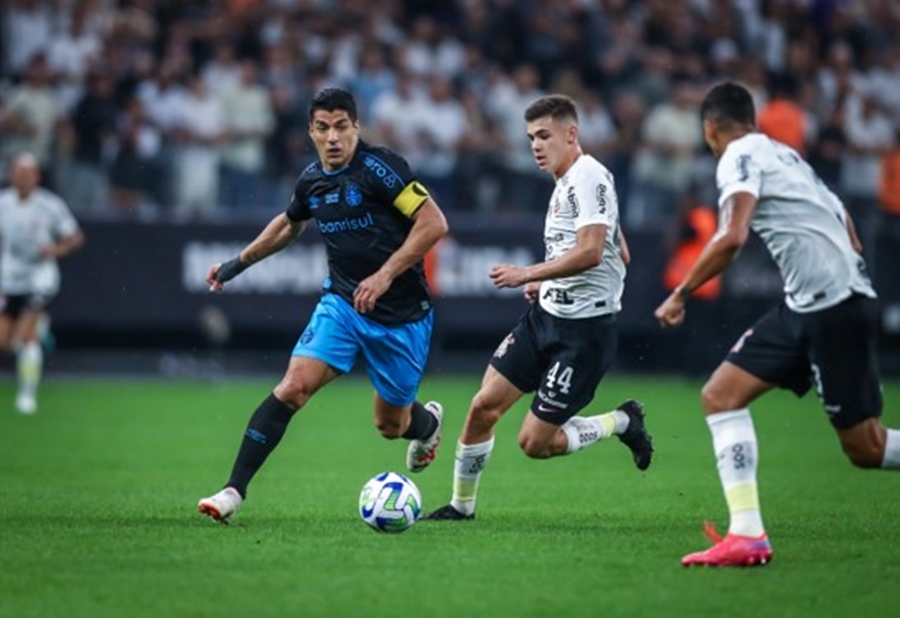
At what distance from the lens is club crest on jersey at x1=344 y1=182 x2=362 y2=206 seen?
1080 centimetres

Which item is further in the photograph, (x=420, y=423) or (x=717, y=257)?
(x=420, y=423)

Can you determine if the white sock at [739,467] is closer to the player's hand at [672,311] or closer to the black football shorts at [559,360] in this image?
the player's hand at [672,311]

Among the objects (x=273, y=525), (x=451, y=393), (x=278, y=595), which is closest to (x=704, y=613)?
(x=278, y=595)

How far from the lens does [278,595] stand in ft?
26.1

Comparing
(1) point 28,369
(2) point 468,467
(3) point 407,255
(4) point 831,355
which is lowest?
(1) point 28,369

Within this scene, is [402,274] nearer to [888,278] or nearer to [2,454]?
[2,454]

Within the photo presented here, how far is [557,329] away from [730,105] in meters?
2.28

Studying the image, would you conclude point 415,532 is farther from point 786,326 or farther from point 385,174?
point 786,326

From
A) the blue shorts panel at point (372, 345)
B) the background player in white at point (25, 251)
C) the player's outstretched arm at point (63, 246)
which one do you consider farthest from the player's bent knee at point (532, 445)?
the background player in white at point (25, 251)

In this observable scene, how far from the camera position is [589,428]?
11.3 meters

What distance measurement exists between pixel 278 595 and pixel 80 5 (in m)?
17.1

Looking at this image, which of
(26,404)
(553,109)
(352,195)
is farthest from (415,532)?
(26,404)

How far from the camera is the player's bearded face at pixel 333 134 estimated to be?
10688 millimetres

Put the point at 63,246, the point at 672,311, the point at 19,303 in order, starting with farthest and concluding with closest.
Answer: the point at 19,303, the point at 63,246, the point at 672,311
